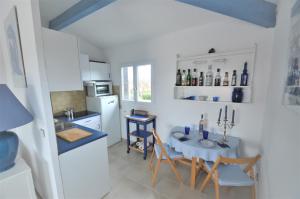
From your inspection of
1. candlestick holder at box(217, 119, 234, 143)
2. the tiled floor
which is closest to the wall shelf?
candlestick holder at box(217, 119, 234, 143)

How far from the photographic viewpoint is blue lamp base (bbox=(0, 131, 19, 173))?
46.3 inches

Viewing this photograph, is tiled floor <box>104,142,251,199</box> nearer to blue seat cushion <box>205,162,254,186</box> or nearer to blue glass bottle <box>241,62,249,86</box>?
blue seat cushion <box>205,162,254,186</box>

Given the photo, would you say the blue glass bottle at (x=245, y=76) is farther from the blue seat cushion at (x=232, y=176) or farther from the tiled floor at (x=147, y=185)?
the tiled floor at (x=147, y=185)

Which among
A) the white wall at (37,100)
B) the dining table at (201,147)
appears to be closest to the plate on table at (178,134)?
the dining table at (201,147)

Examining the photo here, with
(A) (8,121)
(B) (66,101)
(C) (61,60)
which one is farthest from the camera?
(B) (66,101)

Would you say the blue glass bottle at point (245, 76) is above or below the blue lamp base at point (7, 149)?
above

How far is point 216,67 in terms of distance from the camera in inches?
81.1

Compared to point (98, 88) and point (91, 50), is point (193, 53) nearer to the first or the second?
point (98, 88)

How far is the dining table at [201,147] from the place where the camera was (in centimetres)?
165

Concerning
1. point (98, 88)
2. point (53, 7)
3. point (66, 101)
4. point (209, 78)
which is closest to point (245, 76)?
point (209, 78)

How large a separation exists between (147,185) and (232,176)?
113cm

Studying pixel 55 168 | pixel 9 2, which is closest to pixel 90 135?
pixel 55 168

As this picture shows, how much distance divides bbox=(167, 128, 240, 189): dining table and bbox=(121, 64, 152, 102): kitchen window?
118 cm

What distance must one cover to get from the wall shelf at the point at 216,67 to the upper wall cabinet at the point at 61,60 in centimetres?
158
